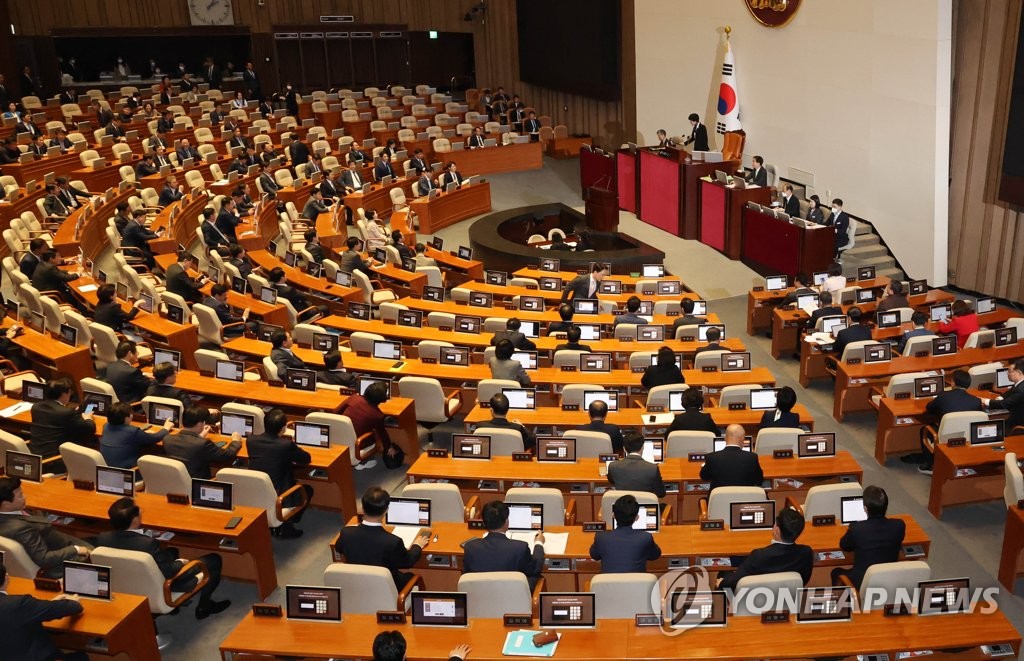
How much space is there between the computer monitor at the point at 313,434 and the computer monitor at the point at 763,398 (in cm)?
416

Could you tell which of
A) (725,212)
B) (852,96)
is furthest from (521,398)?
(852,96)

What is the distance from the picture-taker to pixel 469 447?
320 inches

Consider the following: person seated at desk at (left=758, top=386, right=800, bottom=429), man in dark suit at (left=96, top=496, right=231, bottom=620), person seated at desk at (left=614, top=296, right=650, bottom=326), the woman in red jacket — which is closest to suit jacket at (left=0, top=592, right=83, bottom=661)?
man in dark suit at (left=96, top=496, right=231, bottom=620)

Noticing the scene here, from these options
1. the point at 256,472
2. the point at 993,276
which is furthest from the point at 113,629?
the point at 993,276

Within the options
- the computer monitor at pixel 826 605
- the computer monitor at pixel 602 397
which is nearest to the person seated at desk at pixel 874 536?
the computer monitor at pixel 826 605

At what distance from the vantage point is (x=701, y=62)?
801 inches

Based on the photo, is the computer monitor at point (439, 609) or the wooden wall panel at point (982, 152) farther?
the wooden wall panel at point (982, 152)

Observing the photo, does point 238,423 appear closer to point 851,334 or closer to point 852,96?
point 851,334

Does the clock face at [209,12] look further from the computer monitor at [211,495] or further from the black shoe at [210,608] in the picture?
the black shoe at [210,608]

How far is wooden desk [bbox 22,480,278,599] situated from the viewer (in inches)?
277

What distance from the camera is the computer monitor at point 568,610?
5.55 m

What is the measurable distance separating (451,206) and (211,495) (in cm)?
1357

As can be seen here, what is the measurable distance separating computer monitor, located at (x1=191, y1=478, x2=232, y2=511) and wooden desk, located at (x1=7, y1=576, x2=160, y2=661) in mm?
1172

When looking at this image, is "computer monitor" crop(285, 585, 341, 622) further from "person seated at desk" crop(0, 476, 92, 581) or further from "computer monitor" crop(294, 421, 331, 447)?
"computer monitor" crop(294, 421, 331, 447)
